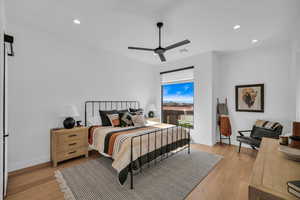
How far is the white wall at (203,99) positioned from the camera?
3918mm

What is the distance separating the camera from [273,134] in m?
3.09

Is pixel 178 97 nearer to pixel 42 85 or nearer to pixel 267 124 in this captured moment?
pixel 267 124

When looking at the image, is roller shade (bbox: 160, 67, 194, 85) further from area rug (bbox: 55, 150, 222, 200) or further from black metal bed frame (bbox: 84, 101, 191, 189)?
area rug (bbox: 55, 150, 222, 200)

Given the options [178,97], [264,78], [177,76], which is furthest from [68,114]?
[264,78]

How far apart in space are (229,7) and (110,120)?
3272 millimetres

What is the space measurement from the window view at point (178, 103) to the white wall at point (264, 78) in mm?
1003

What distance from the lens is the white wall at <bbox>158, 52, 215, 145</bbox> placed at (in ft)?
12.9

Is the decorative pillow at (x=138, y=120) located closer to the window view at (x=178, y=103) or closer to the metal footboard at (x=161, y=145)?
the metal footboard at (x=161, y=145)

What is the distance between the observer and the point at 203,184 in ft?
7.07

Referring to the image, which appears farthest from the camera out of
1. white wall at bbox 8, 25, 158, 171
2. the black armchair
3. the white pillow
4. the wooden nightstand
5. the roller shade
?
the roller shade

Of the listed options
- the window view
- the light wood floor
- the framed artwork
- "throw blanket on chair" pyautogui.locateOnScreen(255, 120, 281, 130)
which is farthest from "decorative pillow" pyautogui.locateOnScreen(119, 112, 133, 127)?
"throw blanket on chair" pyautogui.locateOnScreen(255, 120, 281, 130)

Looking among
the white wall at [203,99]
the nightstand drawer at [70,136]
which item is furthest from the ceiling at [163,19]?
the nightstand drawer at [70,136]

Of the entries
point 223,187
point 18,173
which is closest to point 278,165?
point 223,187

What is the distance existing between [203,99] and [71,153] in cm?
381
